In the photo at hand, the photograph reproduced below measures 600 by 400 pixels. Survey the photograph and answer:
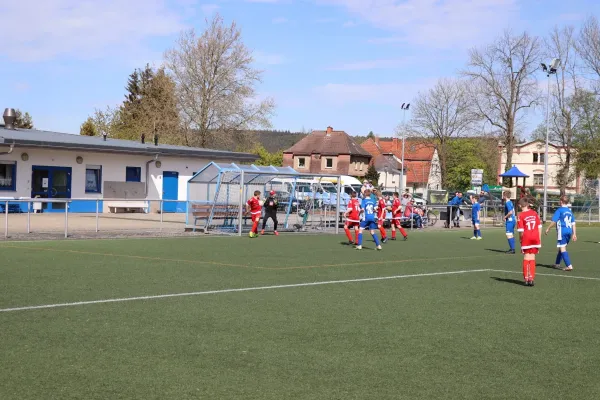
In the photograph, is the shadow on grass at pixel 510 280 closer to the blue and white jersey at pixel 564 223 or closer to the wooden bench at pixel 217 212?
the blue and white jersey at pixel 564 223

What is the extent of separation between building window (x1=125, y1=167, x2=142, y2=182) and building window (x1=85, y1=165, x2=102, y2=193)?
1864 millimetres

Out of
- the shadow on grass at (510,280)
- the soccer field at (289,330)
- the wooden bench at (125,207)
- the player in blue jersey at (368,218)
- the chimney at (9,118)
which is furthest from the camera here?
the chimney at (9,118)

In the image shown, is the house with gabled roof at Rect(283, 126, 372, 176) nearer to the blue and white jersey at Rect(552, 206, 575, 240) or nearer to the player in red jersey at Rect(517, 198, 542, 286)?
the blue and white jersey at Rect(552, 206, 575, 240)

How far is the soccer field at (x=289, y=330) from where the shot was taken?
6.80 m

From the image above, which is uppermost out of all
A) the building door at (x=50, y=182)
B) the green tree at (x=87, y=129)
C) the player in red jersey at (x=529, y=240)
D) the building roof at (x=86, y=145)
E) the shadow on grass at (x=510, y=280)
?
the green tree at (x=87, y=129)

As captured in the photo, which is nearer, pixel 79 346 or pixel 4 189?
pixel 79 346

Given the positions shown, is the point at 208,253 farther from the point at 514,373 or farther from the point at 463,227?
the point at 463,227

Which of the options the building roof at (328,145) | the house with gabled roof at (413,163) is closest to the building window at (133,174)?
the building roof at (328,145)

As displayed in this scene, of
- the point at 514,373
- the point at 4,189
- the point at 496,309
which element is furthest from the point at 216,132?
the point at 514,373

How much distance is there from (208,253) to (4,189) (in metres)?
20.1

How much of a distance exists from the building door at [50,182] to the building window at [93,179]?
117 centimetres

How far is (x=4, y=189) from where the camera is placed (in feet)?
117

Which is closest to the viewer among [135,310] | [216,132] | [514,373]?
[514,373]

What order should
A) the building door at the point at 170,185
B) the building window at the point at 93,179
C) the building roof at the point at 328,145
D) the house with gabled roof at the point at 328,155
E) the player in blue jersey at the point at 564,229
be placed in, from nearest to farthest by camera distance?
the player in blue jersey at the point at 564,229 < the building window at the point at 93,179 < the building door at the point at 170,185 < the house with gabled roof at the point at 328,155 < the building roof at the point at 328,145
